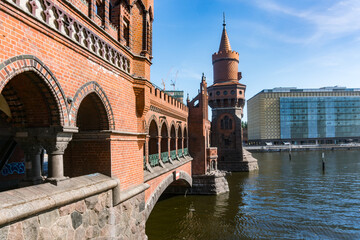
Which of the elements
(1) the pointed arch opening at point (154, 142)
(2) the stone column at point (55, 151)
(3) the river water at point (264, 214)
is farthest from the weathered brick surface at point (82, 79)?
(3) the river water at point (264, 214)

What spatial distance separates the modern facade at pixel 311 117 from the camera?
9775 cm

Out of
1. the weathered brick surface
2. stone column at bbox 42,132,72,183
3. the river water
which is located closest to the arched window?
the river water

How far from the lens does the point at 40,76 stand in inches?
195

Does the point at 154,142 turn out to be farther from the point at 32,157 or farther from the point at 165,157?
the point at 32,157

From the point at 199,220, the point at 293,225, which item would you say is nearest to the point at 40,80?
the point at 199,220

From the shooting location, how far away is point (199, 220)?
18.5 meters

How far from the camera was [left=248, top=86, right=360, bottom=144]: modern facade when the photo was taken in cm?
9775

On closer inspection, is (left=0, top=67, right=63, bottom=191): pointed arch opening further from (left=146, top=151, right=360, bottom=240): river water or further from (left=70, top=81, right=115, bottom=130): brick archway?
(left=146, top=151, right=360, bottom=240): river water

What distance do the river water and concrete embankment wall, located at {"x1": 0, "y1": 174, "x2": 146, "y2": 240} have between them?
8.81m

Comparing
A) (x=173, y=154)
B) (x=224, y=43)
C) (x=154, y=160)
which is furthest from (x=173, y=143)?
(x=224, y=43)

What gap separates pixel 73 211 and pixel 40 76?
2676 mm

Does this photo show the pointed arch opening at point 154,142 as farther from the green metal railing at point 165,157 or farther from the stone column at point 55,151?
the stone column at point 55,151

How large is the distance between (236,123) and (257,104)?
66.3 m

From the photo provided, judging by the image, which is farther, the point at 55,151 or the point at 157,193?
the point at 157,193
